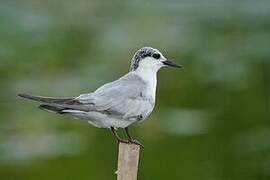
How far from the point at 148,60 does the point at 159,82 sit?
13.2 ft

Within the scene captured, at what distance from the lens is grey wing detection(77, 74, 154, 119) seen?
391 cm

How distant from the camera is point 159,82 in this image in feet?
26.9

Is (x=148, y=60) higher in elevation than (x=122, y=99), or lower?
higher

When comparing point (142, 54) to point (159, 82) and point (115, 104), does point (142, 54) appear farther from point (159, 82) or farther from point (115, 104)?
point (159, 82)

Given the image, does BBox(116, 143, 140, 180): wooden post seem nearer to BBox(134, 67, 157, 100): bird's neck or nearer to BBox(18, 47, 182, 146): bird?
BBox(18, 47, 182, 146): bird

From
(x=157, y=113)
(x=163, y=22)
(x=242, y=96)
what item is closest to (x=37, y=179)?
(x=157, y=113)

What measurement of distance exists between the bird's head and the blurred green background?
7.65ft

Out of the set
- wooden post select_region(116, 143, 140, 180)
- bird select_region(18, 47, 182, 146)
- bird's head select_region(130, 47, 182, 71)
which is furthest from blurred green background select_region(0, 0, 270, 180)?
wooden post select_region(116, 143, 140, 180)

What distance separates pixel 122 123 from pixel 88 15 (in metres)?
7.38

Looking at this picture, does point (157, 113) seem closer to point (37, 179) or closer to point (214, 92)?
point (214, 92)

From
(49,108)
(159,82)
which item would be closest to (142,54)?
(49,108)

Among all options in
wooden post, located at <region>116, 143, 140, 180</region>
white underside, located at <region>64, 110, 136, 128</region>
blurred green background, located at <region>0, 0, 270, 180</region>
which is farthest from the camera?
blurred green background, located at <region>0, 0, 270, 180</region>

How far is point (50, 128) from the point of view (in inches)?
298

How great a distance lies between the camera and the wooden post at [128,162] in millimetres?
3736
